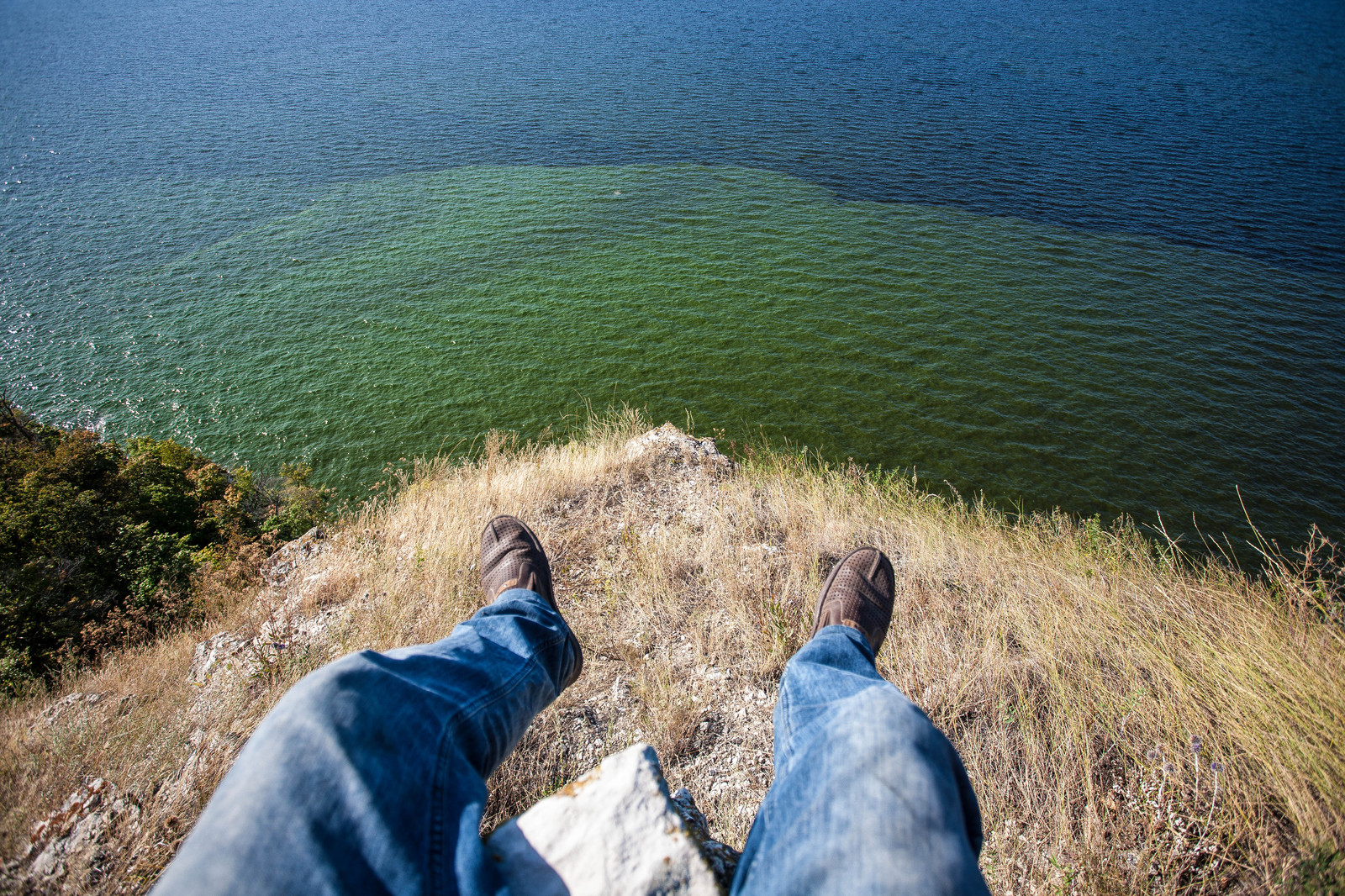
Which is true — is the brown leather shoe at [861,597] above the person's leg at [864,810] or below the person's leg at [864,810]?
below

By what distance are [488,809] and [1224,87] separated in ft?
127

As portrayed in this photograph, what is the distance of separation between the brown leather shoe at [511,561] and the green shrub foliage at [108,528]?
9.52 ft

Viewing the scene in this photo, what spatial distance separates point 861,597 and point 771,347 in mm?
9324

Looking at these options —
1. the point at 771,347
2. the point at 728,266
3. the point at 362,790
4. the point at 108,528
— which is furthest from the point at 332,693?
the point at 728,266

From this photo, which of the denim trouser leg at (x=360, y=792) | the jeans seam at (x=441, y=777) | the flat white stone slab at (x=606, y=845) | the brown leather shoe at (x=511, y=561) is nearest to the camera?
the denim trouser leg at (x=360, y=792)

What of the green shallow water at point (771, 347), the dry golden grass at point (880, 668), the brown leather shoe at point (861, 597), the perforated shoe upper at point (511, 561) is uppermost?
the perforated shoe upper at point (511, 561)

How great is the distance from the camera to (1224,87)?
26.8 meters

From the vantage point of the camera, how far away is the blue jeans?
42.0 inches

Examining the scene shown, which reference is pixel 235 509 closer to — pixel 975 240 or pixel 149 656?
pixel 149 656

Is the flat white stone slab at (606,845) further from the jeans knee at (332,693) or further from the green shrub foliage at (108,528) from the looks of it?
the green shrub foliage at (108,528)

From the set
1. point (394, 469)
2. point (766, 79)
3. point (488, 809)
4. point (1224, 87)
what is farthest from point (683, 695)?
point (1224, 87)

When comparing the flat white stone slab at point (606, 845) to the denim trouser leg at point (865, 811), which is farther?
the flat white stone slab at point (606, 845)

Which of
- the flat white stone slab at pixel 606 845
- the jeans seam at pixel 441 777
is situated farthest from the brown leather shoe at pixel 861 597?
the jeans seam at pixel 441 777

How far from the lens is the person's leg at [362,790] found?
3.45 feet
